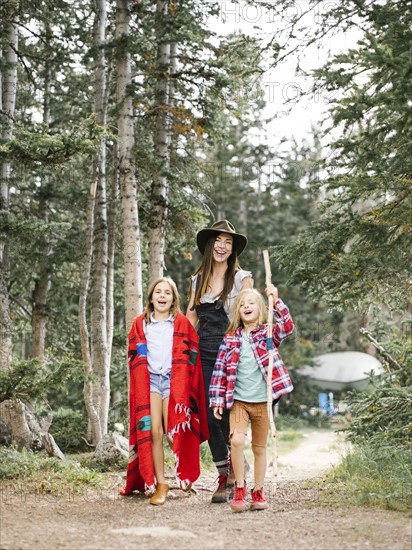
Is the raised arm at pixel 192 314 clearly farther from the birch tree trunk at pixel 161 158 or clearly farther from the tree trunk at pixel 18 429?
the birch tree trunk at pixel 161 158

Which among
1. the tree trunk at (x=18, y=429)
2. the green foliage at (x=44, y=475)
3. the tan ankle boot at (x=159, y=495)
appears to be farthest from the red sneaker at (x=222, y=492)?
the tree trunk at (x=18, y=429)

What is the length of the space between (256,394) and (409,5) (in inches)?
152

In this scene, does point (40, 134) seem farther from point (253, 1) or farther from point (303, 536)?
point (303, 536)

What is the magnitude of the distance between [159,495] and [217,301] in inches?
75.5

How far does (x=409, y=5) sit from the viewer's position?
664 cm

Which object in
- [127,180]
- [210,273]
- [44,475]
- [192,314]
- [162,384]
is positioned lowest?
[44,475]

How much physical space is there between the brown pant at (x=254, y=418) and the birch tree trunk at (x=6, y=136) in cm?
363

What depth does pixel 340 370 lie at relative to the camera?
30.9m

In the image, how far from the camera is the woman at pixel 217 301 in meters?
6.94

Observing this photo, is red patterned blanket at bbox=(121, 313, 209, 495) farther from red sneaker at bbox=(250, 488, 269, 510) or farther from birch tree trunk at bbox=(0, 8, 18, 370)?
birch tree trunk at bbox=(0, 8, 18, 370)

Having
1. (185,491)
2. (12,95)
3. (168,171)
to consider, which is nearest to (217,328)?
(185,491)

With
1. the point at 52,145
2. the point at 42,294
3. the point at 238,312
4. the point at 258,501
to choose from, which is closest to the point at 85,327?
the point at 42,294

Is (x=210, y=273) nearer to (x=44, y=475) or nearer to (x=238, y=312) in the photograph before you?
(x=238, y=312)

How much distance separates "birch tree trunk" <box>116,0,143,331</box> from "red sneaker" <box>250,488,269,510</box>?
14.6ft
